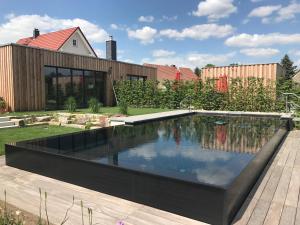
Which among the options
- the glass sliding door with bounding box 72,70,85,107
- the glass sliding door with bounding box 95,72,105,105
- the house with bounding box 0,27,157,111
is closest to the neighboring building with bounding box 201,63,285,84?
the house with bounding box 0,27,157,111

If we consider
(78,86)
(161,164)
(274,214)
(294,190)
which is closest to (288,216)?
(274,214)

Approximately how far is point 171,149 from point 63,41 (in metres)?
20.4

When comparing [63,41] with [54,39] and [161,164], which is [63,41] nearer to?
[54,39]

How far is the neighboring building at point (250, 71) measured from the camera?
1429 cm

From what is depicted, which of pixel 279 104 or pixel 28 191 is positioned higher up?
pixel 279 104

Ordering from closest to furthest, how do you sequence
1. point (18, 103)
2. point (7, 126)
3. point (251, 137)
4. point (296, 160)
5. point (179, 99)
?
point (296, 160), point (251, 137), point (7, 126), point (18, 103), point (179, 99)

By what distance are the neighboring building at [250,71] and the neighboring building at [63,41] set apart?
13283 millimetres

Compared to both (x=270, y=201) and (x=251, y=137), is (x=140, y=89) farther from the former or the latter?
(x=270, y=201)

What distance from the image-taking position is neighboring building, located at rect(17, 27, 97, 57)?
23.3m

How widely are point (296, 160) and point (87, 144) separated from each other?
423cm

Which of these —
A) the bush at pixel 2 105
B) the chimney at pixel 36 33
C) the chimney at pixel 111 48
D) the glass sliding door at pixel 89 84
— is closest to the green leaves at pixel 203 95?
the glass sliding door at pixel 89 84

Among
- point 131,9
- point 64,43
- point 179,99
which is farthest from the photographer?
point 64,43

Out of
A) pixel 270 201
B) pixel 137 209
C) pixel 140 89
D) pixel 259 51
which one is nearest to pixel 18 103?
pixel 140 89

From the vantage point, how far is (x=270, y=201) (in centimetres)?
331
